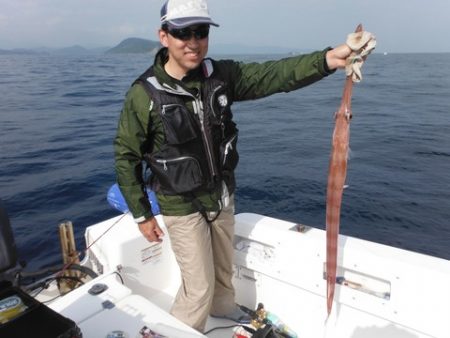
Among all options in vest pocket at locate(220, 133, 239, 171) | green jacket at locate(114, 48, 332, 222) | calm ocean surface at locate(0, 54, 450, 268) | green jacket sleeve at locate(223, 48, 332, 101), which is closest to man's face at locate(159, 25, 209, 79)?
green jacket at locate(114, 48, 332, 222)

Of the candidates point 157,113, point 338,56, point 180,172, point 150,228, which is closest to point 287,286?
point 150,228

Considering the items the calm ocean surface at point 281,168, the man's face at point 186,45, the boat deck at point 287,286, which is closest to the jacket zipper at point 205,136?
the man's face at point 186,45

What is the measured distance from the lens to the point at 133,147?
2912mm

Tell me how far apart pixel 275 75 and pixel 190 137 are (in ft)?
2.64

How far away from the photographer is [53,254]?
21.8 feet

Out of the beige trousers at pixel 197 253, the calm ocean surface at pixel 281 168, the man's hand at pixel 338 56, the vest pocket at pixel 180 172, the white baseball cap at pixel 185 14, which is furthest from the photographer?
the calm ocean surface at pixel 281 168

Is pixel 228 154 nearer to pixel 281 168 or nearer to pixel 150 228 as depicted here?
pixel 150 228

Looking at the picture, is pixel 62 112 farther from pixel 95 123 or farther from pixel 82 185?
pixel 82 185

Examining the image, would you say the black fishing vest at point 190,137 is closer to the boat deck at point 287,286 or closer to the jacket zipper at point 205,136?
the jacket zipper at point 205,136

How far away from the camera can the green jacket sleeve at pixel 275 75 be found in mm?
2771

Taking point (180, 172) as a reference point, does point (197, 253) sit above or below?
below

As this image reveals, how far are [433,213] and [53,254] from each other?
7264 mm

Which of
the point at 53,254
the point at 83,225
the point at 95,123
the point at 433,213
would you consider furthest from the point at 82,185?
the point at 433,213

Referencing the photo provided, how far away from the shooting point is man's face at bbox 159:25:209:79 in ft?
8.84
